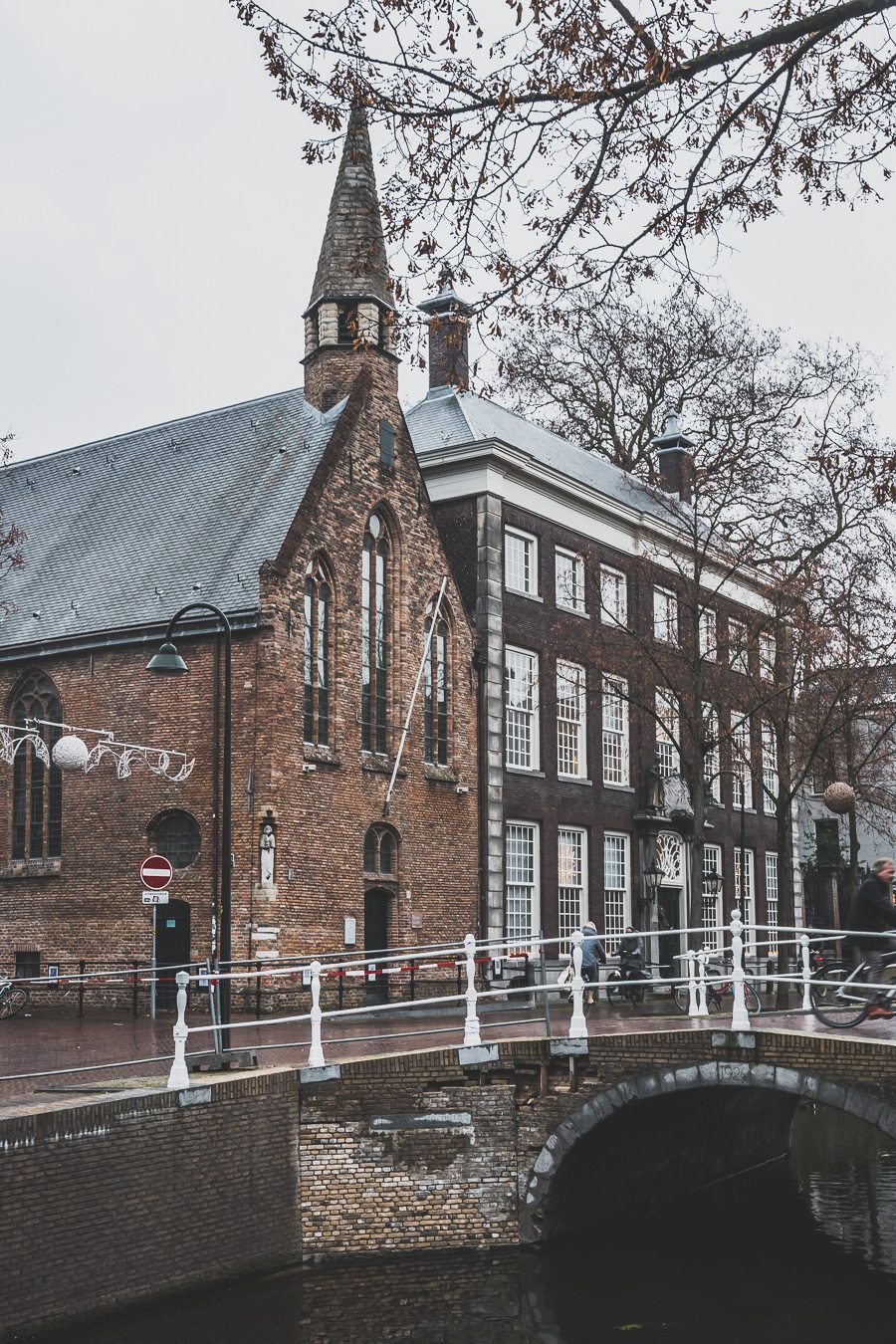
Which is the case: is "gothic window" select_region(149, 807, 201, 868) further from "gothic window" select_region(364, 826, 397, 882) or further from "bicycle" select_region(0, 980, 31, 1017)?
"bicycle" select_region(0, 980, 31, 1017)

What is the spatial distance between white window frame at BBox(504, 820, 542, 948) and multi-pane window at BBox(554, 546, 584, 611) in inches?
205

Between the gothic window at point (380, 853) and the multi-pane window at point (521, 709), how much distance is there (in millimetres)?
4142

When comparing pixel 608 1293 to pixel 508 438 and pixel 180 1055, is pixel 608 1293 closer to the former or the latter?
pixel 180 1055

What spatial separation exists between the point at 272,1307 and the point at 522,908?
18.8m

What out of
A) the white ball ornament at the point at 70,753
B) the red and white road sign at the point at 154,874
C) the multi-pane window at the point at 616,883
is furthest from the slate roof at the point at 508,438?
the red and white road sign at the point at 154,874

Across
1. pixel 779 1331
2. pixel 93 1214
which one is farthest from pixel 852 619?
pixel 93 1214

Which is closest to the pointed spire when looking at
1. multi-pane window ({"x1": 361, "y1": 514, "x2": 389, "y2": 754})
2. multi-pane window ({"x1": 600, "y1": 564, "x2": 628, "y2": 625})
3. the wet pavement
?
multi-pane window ({"x1": 361, "y1": 514, "x2": 389, "y2": 754})

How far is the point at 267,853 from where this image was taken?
2559 centimetres

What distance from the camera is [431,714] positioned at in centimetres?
3009

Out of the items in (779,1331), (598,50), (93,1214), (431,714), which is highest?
(598,50)

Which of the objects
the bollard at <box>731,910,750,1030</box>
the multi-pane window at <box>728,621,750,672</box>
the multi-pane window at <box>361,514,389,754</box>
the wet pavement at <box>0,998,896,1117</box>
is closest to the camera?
the wet pavement at <box>0,998,896,1117</box>

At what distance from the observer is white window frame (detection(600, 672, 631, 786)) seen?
3538 cm

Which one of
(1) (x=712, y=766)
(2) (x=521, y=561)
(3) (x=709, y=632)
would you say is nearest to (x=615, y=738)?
(3) (x=709, y=632)

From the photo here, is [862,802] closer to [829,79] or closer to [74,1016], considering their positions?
[74,1016]
